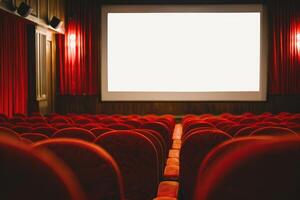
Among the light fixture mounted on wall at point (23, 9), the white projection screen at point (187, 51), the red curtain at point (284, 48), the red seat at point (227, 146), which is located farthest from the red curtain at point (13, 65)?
the red seat at point (227, 146)

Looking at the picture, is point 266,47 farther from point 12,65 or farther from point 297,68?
point 12,65

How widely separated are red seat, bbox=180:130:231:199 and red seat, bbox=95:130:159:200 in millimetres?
367

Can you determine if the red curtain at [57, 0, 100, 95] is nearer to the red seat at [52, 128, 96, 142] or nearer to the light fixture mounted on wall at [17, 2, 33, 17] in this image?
the light fixture mounted on wall at [17, 2, 33, 17]

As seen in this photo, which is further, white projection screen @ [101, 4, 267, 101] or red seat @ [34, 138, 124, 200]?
white projection screen @ [101, 4, 267, 101]

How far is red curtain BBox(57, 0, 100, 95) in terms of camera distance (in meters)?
13.1

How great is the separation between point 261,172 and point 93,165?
2.43 feet

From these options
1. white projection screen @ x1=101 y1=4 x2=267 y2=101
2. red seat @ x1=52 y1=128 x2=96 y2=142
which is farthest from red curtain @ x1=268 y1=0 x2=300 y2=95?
red seat @ x1=52 y1=128 x2=96 y2=142

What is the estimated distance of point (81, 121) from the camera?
22.7ft

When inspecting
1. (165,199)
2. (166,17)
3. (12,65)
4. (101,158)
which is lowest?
(165,199)

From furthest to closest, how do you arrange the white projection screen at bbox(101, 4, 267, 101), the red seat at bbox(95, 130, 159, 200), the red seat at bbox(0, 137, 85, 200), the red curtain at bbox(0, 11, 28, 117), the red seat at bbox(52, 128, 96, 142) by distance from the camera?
the white projection screen at bbox(101, 4, 267, 101) → the red curtain at bbox(0, 11, 28, 117) → the red seat at bbox(52, 128, 96, 142) → the red seat at bbox(95, 130, 159, 200) → the red seat at bbox(0, 137, 85, 200)

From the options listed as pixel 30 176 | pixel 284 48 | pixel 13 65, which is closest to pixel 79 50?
pixel 13 65

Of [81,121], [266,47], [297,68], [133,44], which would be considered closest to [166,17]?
[133,44]

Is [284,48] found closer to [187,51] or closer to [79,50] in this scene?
[187,51]

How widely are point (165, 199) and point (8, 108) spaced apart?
8.10m
